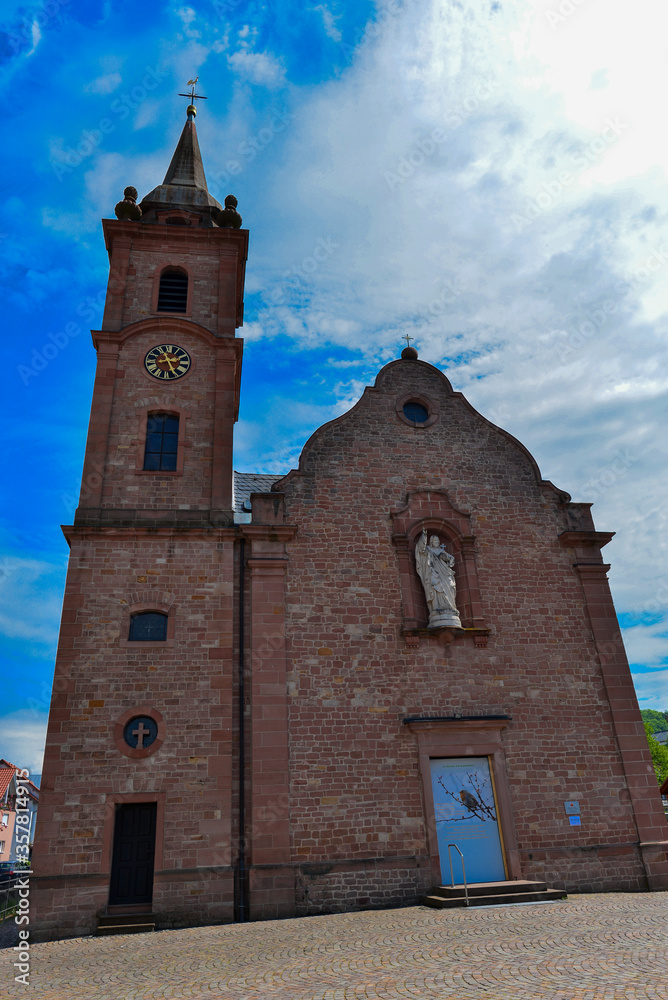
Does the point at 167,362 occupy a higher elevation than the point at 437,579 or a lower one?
higher

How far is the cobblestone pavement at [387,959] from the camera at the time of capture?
661 centimetres

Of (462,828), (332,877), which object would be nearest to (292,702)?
(332,877)

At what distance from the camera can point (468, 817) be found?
14.4 meters

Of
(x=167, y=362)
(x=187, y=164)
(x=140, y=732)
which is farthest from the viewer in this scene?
(x=187, y=164)

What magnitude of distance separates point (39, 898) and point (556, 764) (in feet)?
37.0

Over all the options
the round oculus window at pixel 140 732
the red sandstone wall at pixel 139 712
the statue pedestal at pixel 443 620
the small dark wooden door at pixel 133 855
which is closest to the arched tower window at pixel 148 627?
the red sandstone wall at pixel 139 712

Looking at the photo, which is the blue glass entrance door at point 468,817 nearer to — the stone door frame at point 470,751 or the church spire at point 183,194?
the stone door frame at point 470,751

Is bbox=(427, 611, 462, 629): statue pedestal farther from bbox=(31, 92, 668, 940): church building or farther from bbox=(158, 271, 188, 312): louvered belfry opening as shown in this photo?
bbox=(158, 271, 188, 312): louvered belfry opening

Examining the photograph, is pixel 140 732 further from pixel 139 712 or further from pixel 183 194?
pixel 183 194

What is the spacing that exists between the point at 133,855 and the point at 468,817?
7152 mm

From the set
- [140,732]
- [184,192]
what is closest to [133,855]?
[140,732]

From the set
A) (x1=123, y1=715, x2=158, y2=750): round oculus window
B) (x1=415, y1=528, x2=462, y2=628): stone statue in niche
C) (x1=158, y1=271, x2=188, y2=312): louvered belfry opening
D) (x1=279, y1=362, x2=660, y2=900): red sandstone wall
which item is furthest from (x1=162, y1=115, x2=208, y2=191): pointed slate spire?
(x1=123, y1=715, x2=158, y2=750): round oculus window

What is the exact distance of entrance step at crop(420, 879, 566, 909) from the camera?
1248 cm

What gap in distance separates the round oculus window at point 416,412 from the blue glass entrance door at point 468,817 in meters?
9.15
